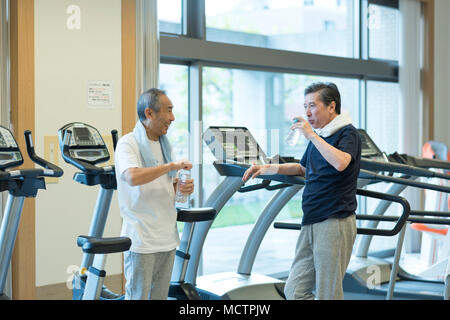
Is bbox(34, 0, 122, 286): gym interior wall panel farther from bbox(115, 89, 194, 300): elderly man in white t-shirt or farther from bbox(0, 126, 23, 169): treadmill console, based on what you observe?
bbox(115, 89, 194, 300): elderly man in white t-shirt

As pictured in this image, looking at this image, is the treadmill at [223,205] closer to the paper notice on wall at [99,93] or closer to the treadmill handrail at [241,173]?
the treadmill handrail at [241,173]

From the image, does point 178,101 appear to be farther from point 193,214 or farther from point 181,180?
point 181,180

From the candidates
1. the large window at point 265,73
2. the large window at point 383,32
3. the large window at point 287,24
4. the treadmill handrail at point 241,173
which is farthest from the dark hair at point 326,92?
the large window at point 383,32

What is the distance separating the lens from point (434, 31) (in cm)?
677

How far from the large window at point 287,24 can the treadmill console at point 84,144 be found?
81.0 inches

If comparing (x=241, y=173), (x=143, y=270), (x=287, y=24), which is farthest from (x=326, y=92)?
(x=287, y=24)

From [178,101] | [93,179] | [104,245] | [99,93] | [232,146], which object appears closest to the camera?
[104,245]

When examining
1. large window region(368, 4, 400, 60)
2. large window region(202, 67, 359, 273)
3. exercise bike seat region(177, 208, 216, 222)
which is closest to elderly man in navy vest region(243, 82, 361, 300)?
exercise bike seat region(177, 208, 216, 222)

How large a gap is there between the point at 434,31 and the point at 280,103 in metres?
2.49

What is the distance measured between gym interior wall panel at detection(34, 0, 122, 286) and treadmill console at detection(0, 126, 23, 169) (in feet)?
3.20

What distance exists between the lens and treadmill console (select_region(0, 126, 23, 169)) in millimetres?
2880

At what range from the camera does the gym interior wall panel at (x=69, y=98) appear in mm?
3953

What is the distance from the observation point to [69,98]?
407 cm

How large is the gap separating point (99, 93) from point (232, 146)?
1386 mm
